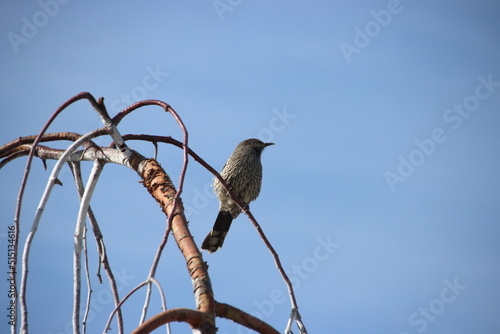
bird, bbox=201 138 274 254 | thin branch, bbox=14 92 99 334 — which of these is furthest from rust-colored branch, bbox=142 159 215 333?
bird, bbox=201 138 274 254

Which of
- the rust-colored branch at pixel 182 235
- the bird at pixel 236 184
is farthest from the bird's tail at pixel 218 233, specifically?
the rust-colored branch at pixel 182 235

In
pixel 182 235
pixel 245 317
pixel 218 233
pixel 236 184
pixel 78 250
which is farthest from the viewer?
pixel 218 233

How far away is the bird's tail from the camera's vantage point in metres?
7.95

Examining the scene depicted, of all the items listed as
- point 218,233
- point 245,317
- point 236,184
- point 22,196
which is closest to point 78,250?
point 22,196

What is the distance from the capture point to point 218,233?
803 centimetres

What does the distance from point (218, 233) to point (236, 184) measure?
2.21ft

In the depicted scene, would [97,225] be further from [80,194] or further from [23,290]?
[23,290]

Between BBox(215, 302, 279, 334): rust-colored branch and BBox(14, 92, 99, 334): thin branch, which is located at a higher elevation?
BBox(14, 92, 99, 334): thin branch

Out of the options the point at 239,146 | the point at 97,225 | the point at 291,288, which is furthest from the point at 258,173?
the point at 291,288

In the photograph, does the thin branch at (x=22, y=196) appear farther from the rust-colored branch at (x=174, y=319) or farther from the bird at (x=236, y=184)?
the bird at (x=236, y=184)

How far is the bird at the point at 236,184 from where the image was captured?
7.80 m

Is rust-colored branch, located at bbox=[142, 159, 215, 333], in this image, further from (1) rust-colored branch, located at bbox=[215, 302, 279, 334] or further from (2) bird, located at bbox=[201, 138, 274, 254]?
(2) bird, located at bbox=[201, 138, 274, 254]

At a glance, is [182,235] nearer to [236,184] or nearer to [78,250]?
[78,250]

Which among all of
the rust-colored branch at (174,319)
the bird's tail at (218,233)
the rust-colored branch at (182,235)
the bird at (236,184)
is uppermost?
the bird at (236,184)
